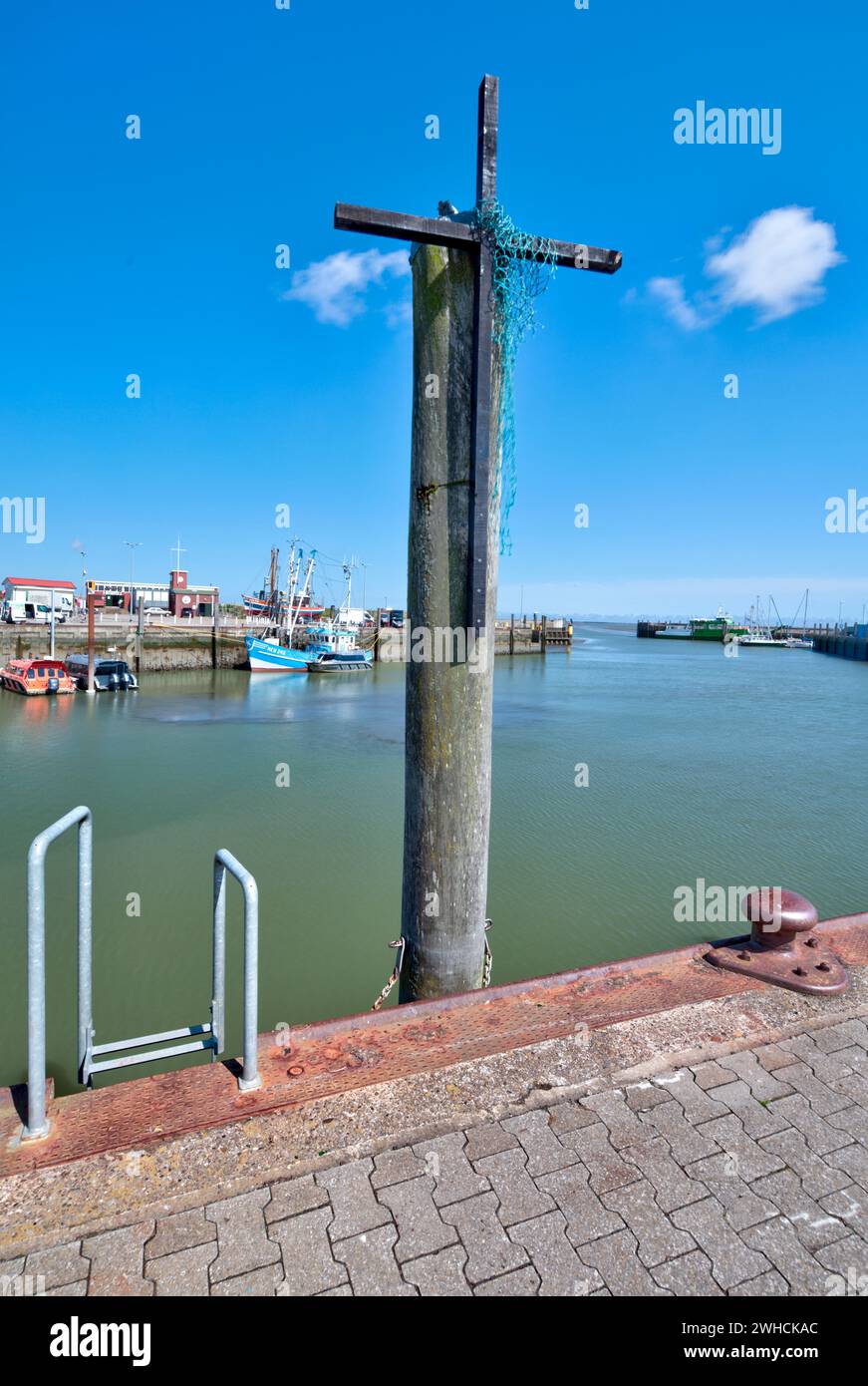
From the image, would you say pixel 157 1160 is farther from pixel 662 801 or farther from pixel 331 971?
pixel 662 801

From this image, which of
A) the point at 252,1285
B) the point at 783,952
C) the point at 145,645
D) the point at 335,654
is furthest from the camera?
the point at 335,654

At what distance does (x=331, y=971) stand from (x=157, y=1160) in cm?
390

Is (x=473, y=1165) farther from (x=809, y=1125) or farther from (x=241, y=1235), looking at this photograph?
(x=809, y=1125)

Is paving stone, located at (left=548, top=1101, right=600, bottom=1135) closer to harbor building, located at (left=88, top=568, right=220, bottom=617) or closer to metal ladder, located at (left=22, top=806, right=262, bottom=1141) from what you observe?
metal ladder, located at (left=22, top=806, right=262, bottom=1141)

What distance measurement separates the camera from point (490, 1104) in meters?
2.46

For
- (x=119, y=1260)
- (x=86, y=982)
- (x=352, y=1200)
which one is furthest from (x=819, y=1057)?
(x=86, y=982)

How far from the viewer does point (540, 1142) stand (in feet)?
7.63

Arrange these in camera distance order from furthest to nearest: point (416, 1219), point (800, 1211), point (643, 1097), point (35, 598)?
point (35, 598)
point (643, 1097)
point (800, 1211)
point (416, 1219)

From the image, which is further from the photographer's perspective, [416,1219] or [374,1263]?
[416,1219]

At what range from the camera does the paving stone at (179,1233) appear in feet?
6.21

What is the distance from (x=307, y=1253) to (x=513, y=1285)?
22.5 inches
